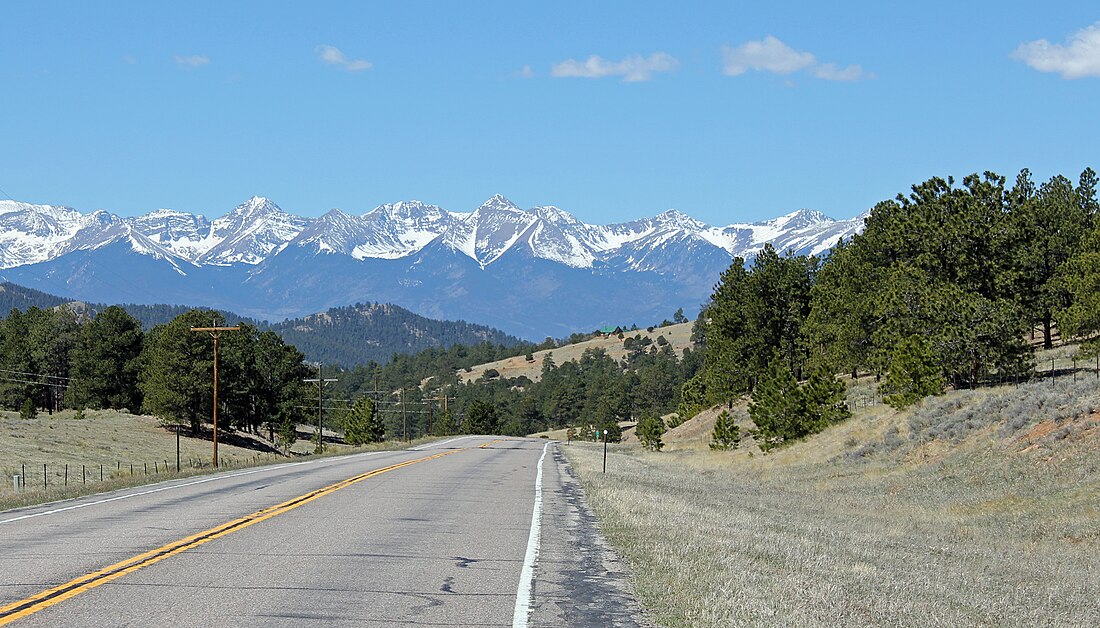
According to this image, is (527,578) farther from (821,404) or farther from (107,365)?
(107,365)

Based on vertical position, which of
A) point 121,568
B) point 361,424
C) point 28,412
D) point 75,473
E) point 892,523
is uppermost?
point 28,412

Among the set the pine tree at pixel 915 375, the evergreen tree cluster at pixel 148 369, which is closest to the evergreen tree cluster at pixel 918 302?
the pine tree at pixel 915 375

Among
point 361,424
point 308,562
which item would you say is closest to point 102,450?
point 361,424

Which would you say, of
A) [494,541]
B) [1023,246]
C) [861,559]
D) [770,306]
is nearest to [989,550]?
[861,559]

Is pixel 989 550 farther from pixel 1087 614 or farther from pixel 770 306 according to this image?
pixel 770 306

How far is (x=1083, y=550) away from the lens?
2011 cm

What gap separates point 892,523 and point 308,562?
54.7ft

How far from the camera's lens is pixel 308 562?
13.5 meters

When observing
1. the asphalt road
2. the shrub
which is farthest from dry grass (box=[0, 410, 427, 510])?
the asphalt road

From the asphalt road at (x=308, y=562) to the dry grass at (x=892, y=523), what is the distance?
1032 mm

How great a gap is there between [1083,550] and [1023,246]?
4797 cm

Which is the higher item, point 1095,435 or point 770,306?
point 770,306

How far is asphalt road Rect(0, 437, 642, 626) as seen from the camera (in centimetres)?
1028

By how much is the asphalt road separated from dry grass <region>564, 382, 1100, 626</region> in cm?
103
